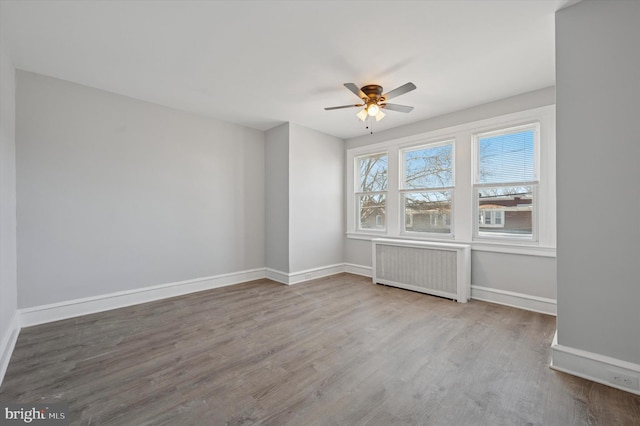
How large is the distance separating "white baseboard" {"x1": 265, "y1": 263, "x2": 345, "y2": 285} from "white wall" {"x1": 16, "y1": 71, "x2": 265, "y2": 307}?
0.53 metres

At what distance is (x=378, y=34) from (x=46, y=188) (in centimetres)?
385

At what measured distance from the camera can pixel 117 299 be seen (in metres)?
3.43

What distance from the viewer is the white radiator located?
12.2 feet

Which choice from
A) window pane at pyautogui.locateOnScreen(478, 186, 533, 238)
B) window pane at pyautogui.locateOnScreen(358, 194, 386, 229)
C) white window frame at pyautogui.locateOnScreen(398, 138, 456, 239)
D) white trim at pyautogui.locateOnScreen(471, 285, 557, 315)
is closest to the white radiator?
white trim at pyautogui.locateOnScreen(471, 285, 557, 315)

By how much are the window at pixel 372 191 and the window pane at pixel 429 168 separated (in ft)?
1.51

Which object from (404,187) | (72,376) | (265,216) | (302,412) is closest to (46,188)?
(72,376)

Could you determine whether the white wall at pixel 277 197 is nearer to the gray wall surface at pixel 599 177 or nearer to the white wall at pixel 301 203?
the white wall at pixel 301 203

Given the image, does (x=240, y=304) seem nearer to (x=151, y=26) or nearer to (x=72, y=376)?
(x=72, y=376)

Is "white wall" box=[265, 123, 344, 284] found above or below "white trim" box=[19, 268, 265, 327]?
above

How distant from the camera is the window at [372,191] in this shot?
5117mm

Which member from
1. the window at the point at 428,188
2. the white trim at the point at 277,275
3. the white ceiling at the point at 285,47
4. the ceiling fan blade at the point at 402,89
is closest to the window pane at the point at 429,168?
the window at the point at 428,188

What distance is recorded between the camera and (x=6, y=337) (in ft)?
7.51

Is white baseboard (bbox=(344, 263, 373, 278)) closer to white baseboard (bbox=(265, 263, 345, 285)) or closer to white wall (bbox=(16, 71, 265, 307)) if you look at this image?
white baseboard (bbox=(265, 263, 345, 285))

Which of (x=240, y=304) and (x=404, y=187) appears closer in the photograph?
(x=240, y=304)
